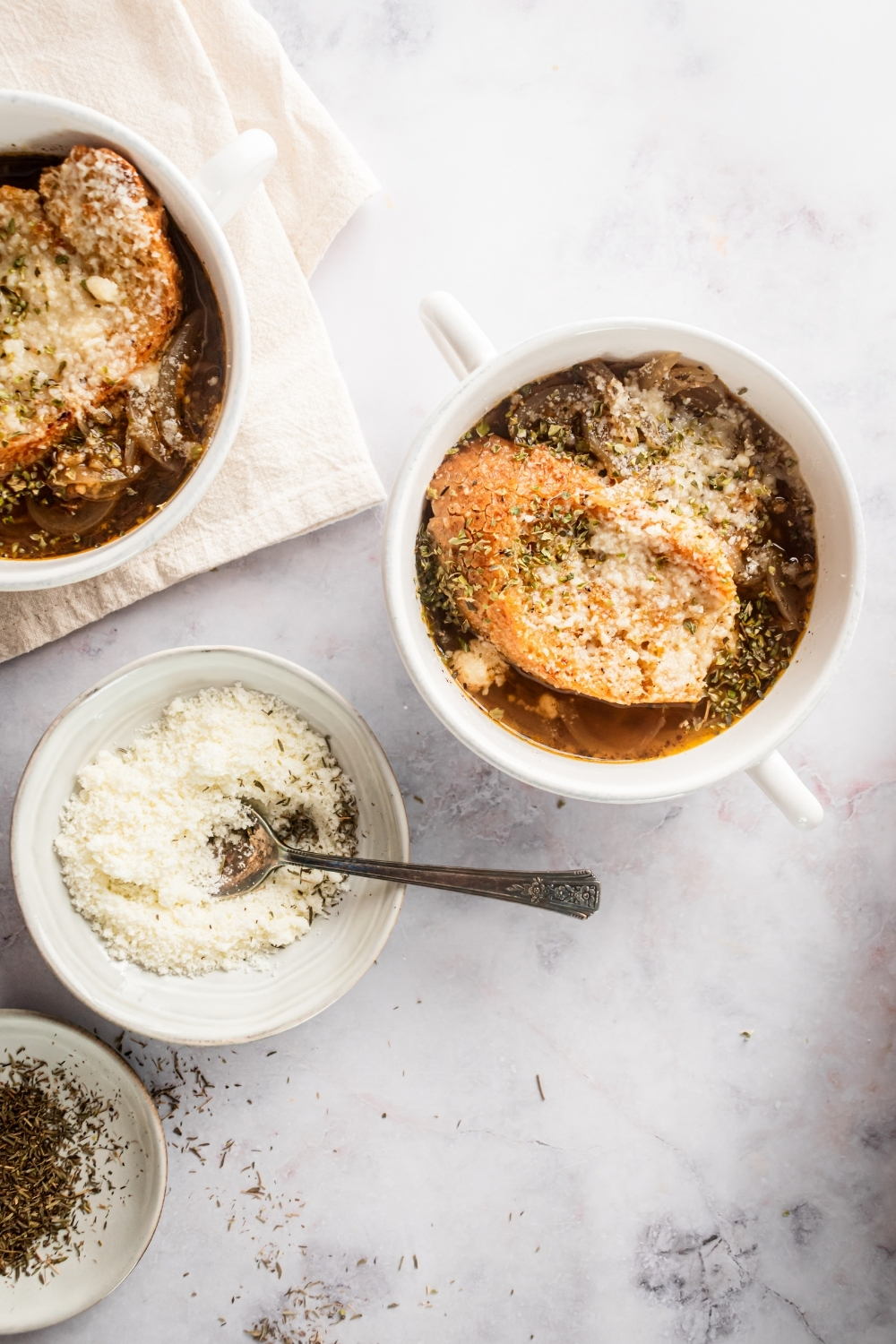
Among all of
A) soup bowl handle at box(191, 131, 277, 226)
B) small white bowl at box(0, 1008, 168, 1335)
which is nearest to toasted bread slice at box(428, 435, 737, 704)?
soup bowl handle at box(191, 131, 277, 226)

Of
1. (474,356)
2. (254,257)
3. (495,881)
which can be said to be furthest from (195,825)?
(254,257)

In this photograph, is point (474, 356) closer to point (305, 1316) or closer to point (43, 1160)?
point (43, 1160)

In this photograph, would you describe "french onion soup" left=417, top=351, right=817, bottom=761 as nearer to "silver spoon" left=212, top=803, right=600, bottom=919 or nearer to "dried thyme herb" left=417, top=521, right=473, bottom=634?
"dried thyme herb" left=417, top=521, right=473, bottom=634

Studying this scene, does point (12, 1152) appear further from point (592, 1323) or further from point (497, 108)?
point (497, 108)

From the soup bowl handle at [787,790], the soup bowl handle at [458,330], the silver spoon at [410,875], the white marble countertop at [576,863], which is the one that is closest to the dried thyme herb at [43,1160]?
the white marble countertop at [576,863]

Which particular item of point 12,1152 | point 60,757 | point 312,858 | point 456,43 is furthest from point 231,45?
point 12,1152
